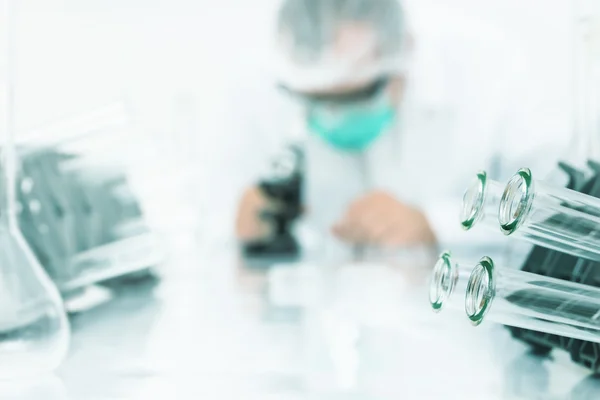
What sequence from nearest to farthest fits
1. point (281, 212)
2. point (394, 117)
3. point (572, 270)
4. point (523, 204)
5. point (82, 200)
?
point (523, 204) → point (572, 270) → point (82, 200) → point (281, 212) → point (394, 117)

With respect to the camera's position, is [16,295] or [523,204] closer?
[523,204]

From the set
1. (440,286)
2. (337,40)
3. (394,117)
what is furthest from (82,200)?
(394,117)

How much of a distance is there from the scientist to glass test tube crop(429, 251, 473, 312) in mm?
886

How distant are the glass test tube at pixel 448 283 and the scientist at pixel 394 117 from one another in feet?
2.91

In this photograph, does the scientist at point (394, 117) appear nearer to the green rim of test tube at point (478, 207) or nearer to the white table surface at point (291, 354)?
the white table surface at point (291, 354)

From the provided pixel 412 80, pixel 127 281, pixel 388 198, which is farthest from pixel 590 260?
pixel 412 80

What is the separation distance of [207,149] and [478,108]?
786mm

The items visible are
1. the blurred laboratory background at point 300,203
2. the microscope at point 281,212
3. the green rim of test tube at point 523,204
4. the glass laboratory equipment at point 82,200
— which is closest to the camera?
the green rim of test tube at point 523,204

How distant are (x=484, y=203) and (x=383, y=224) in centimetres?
114

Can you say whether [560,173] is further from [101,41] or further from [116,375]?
[101,41]

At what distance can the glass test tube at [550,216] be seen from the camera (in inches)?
13.1

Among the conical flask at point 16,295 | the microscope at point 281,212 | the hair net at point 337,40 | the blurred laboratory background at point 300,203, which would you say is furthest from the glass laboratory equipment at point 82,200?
the hair net at point 337,40

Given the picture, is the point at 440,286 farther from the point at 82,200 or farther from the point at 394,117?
the point at 394,117

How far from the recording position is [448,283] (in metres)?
0.39
